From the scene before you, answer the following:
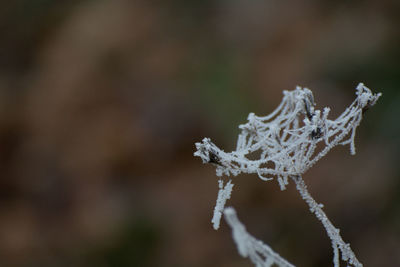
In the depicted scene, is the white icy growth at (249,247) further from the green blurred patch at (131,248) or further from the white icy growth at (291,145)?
the green blurred patch at (131,248)

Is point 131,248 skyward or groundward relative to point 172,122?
groundward

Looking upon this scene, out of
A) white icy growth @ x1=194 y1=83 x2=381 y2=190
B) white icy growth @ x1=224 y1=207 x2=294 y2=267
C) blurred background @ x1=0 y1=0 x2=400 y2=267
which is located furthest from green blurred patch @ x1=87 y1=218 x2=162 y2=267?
white icy growth @ x1=224 y1=207 x2=294 y2=267

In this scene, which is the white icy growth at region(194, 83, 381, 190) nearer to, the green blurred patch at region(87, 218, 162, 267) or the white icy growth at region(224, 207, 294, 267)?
the white icy growth at region(224, 207, 294, 267)

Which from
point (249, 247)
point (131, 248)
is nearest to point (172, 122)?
point (131, 248)

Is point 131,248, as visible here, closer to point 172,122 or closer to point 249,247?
point 172,122

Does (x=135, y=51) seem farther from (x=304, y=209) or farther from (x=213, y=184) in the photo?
(x=304, y=209)

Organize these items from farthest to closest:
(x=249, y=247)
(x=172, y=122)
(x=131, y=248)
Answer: (x=172, y=122)
(x=131, y=248)
(x=249, y=247)
